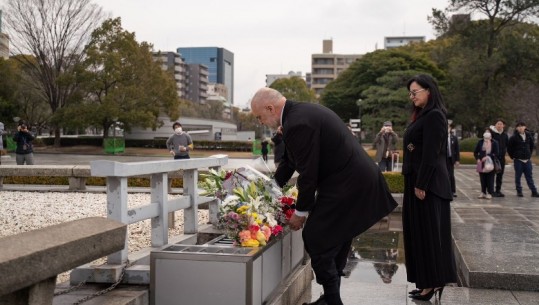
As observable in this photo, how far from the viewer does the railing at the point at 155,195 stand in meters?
3.89

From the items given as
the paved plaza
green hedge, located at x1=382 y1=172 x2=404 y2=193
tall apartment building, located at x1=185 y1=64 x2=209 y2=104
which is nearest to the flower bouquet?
the paved plaza

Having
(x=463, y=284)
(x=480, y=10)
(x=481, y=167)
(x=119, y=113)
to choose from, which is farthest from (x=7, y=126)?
(x=463, y=284)

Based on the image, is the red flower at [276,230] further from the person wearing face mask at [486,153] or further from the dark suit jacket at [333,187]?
the person wearing face mask at [486,153]

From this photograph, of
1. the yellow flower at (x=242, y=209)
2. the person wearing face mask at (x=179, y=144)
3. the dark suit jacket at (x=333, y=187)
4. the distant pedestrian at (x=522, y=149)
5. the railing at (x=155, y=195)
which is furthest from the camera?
the person wearing face mask at (x=179, y=144)

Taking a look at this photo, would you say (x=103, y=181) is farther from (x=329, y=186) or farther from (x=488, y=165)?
(x=329, y=186)

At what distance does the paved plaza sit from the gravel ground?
2285 mm

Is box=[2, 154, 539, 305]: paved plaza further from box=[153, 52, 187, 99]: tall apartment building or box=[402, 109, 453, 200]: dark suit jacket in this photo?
box=[153, 52, 187, 99]: tall apartment building

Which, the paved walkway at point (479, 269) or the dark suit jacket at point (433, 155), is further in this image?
the paved walkway at point (479, 269)

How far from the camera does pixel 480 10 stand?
4378 centimetres

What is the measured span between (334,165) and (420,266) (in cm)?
145

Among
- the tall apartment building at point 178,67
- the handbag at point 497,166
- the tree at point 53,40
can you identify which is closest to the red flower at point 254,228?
the handbag at point 497,166

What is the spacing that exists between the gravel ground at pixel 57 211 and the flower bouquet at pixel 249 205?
2.35 meters

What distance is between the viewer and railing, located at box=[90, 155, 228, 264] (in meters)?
3.89

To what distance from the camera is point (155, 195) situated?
463 cm
